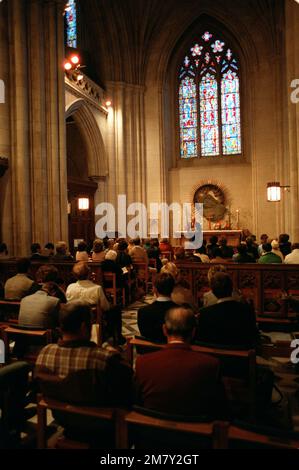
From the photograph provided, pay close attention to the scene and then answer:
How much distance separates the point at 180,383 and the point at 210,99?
18.7 meters

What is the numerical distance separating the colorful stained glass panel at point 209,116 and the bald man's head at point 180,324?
17.4 metres

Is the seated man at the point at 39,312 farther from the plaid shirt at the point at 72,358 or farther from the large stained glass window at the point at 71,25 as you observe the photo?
the large stained glass window at the point at 71,25

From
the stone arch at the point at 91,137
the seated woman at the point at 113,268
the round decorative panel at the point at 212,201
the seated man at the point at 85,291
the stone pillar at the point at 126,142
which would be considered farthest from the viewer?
the round decorative panel at the point at 212,201

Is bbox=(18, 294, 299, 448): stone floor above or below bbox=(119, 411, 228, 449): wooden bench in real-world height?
below

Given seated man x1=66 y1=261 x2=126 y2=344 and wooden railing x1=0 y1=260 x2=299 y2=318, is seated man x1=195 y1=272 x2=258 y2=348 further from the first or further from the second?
wooden railing x1=0 y1=260 x2=299 y2=318

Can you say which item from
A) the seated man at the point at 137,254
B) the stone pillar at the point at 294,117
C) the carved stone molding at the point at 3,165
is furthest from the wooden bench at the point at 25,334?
the stone pillar at the point at 294,117

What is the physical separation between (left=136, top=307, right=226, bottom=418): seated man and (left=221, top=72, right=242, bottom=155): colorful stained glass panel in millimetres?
17669

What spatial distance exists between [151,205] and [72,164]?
4082 mm

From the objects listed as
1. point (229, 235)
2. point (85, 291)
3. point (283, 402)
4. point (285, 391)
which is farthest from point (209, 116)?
point (283, 402)

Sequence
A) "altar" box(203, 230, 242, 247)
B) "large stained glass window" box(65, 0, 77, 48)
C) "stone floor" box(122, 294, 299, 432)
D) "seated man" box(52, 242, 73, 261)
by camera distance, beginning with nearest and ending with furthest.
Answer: "stone floor" box(122, 294, 299, 432) < "seated man" box(52, 242, 73, 261) < "large stained glass window" box(65, 0, 77, 48) < "altar" box(203, 230, 242, 247)

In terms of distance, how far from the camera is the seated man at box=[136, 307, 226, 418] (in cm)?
204

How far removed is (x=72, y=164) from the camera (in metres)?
17.7

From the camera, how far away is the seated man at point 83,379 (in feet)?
7.16

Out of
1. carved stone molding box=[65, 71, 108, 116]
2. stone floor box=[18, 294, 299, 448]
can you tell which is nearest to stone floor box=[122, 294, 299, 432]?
stone floor box=[18, 294, 299, 448]
